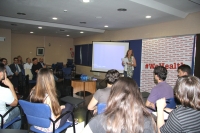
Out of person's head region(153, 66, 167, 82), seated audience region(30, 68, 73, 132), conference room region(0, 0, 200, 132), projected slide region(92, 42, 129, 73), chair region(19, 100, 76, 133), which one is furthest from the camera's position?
projected slide region(92, 42, 129, 73)

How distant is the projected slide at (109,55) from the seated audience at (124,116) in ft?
17.5

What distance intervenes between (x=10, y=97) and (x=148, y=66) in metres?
5.29

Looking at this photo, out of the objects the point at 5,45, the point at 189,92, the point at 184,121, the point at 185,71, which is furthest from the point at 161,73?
the point at 5,45

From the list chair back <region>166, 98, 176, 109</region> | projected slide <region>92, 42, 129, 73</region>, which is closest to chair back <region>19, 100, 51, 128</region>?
chair back <region>166, 98, 176, 109</region>

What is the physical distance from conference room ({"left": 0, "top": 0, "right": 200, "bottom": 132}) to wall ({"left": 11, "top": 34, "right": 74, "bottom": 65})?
0.12 metres

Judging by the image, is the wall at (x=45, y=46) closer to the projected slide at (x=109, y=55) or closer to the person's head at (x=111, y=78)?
the projected slide at (x=109, y=55)

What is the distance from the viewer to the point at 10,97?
2.09 m

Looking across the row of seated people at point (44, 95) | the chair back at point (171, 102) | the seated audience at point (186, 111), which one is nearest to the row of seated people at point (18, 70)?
the row of seated people at point (44, 95)

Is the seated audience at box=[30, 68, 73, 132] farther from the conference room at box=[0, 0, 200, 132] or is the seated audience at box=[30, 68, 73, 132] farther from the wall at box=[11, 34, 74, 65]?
the wall at box=[11, 34, 74, 65]

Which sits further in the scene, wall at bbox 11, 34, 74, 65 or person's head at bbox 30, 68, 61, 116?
wall at bbox 11, 34, 74, 65

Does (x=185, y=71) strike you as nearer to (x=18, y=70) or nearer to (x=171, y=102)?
(x=171, y=102)

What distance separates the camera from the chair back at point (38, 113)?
69.8 inches

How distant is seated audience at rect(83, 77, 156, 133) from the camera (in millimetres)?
1001

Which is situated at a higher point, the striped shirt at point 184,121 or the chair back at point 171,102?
the striped shirt at point 184,121
